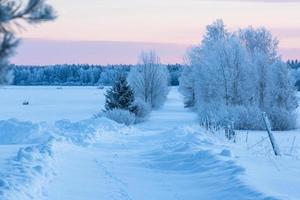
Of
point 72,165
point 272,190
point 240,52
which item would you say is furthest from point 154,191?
point 240,52

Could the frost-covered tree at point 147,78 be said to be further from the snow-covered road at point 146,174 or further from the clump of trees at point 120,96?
the snow-covered road at point 146,174

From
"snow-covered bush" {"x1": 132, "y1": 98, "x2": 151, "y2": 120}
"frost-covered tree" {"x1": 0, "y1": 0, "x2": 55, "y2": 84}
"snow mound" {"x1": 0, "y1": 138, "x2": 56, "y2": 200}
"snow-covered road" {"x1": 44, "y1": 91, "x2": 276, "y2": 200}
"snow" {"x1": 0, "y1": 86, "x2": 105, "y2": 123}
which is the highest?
"frost-covered tree" {"x1": 0, "y1": 0, "x2": 55, "y2": 84}

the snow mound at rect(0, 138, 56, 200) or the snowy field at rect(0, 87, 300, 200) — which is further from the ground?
the snow mound at rect(0, 138, 56, 200)

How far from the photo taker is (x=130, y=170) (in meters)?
14.2

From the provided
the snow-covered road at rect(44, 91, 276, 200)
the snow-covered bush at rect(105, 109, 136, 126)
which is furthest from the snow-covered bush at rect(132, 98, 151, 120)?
the snow-covered road at rect(44, 91, 276, 200)

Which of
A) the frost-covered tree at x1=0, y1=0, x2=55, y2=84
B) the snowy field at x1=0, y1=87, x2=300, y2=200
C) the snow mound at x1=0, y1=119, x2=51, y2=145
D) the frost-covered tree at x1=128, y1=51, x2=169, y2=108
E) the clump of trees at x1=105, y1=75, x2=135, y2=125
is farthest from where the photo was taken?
the frost-covered tree at x1=128, y1=51, x2=169, y2=108

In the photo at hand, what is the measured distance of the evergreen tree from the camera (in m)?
44.1

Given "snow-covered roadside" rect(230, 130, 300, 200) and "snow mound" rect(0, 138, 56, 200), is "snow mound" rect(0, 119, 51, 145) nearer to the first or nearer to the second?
"snow mound" rect(0, 138, 56, 200)

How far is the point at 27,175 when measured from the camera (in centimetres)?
1155

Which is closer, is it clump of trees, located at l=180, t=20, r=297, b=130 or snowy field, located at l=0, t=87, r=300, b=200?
snowy field, located at l=0, t=87, r=300, b=200

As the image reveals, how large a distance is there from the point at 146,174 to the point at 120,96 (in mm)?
30657

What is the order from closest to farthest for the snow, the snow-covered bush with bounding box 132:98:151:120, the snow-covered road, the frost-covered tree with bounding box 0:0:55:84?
the frost-covered tree with bounding box 0:0:55:84 < the snow-covered road < the snow-covered bush with bounding box 132:98:151:120 < the snow

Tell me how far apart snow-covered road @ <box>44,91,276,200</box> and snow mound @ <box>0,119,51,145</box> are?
4565 mm

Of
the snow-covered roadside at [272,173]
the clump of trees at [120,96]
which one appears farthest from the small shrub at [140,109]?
the snow-covered roadside at [272,173]
